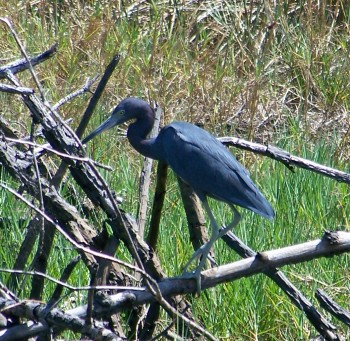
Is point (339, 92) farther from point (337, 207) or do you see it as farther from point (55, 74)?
point (337, 207)

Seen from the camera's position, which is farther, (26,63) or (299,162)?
(299,162)

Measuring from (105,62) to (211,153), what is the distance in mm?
3052

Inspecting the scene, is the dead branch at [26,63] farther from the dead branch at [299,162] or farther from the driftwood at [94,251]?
the dead branch at [299,162]

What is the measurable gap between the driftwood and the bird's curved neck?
30cm

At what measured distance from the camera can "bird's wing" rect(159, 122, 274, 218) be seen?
10.9 ft

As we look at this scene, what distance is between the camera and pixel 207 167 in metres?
3.40

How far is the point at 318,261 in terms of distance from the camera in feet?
12.0

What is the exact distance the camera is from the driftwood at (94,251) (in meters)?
2.36

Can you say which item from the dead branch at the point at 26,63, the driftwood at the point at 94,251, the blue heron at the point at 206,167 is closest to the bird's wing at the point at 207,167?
the blue heron at the point at 206,167

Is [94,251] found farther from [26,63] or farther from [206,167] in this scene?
[206,167]

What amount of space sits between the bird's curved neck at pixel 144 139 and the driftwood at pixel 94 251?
0.30 metres

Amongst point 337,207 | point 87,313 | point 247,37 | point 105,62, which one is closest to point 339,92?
point 247,37

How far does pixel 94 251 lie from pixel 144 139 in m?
1.04

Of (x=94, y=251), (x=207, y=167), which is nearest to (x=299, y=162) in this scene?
(x=207, y=167)
